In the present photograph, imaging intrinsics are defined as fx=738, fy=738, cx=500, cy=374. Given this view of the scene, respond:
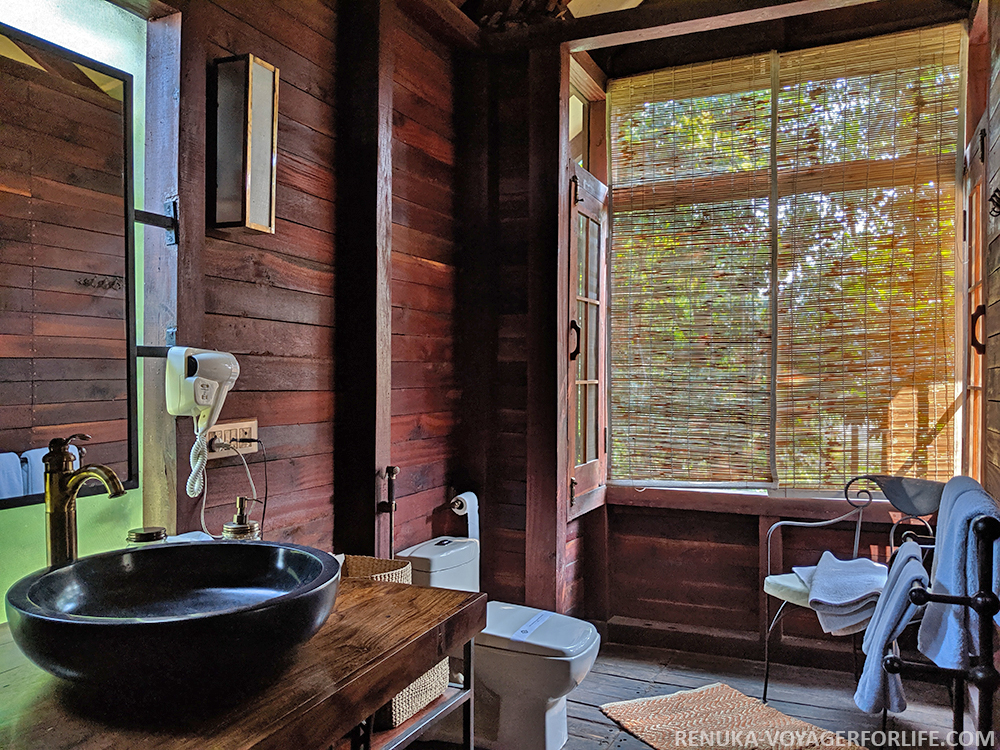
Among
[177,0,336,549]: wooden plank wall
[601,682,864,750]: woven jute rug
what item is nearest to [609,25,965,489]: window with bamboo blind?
[601,682,864,750]: woven jute rug

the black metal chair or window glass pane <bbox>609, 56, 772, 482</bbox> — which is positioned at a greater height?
window glass pane <bbox>609, 56, 772, 482</bbox>

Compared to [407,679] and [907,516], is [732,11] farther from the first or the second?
[407,679]

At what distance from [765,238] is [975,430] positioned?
1.09 meters

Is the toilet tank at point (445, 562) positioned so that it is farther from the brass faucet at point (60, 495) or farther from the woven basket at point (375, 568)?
the brass faucet at point (60, 495)

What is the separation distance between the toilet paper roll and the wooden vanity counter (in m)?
1.57

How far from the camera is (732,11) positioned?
2578mm

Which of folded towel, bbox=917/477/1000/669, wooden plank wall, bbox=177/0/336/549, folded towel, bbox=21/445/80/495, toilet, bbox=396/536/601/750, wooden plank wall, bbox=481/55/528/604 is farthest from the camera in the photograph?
wooden plank wall, bbox=481/55/528/604

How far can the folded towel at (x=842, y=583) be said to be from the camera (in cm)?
240

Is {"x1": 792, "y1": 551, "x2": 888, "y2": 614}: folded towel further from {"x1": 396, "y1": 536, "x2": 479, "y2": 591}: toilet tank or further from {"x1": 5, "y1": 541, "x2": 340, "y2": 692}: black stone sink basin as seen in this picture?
{"x1": 5, "y1": 541, "x2": 340, "y2": 692}: black stone sink basin

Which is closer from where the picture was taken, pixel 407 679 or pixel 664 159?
pixel 407 679

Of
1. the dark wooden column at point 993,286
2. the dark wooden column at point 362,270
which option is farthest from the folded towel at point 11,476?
the dark wooden column at point 993,286

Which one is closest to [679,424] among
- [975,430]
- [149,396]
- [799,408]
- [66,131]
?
[799,408]

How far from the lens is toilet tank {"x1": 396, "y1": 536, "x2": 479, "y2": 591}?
2.40m

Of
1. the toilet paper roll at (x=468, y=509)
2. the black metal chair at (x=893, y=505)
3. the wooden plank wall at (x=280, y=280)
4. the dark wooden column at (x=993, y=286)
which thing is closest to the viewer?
the wooden plank wall at (x=280, y=280)
